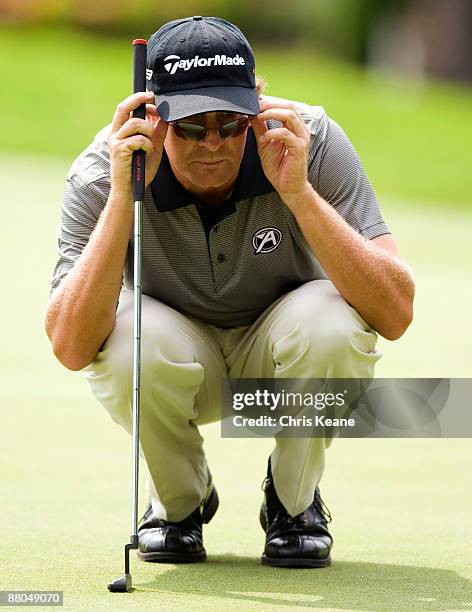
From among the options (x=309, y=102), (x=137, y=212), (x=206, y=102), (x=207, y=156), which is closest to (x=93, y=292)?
(x=137, y=212)

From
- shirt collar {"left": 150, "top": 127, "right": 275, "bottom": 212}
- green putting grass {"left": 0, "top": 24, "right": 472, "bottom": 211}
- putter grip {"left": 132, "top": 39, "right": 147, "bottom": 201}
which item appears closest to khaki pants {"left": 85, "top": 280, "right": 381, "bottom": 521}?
shirt collar {"left": 150, "top": 127, "right": 275, "bottom": 212}

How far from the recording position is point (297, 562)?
412cm

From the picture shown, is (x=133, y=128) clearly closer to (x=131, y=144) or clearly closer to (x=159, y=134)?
(x=131, y=144)

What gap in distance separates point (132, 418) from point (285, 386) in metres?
0.46

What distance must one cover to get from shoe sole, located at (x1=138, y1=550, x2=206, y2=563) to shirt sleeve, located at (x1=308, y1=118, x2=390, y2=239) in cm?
107

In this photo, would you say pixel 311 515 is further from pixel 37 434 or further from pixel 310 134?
pixel 37 434

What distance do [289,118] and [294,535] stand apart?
122 cm

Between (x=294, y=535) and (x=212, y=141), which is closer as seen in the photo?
(x=212, y=141)

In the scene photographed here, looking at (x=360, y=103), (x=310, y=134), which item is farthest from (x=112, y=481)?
(x=360, y=103)

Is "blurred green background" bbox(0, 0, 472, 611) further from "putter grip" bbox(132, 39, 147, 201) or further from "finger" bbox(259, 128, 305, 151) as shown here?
"finger" bbox(259, 128, 305, 151)

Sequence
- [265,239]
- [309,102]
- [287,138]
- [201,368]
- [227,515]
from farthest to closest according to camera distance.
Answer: [309,102]
[227,515]
[265,239]
[201,368]
[287,138]

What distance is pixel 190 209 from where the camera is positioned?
423 centimetres
